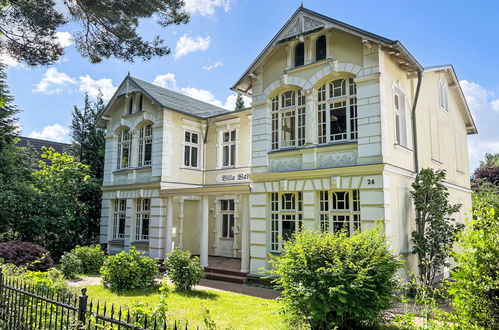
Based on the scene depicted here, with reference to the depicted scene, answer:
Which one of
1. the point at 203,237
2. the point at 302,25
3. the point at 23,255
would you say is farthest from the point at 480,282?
the point at 23,255

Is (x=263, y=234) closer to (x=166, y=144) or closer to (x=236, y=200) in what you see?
(x=236, y=200)

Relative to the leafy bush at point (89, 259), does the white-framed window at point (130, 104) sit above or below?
above

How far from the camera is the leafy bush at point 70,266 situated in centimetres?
1316

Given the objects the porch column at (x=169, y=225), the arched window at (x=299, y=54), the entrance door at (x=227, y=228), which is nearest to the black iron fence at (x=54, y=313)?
the porch column at (x=169, y=225)

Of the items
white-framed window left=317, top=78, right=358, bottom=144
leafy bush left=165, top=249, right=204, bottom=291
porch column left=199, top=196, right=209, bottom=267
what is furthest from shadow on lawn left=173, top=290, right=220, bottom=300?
white-framed window left=317, top=78, right=358, bottom=144

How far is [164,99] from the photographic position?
57.8 ft

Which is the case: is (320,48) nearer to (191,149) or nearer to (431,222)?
(431,222)

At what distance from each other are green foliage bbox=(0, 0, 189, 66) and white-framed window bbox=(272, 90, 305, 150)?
438cm

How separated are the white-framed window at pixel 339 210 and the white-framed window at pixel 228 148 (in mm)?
6581

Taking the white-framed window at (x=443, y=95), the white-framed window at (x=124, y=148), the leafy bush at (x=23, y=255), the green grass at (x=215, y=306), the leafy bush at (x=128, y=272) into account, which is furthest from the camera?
the white-framed window at (x=124, y=148)

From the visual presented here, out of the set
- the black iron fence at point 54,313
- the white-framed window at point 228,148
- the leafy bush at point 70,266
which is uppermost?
the white-framed window at point 228,148

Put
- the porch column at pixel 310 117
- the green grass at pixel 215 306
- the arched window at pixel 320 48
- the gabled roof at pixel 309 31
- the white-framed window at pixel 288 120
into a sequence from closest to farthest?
the green grass at pixel 215 306 < the gabled roof at pixel 309 31 < the porch column at pixel 310 117 < the arched window at pixel 320 48 < the white-framed window at pixel 288 120

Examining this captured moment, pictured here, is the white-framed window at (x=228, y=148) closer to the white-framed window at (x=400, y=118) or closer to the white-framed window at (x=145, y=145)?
the white-framed window at (x=145, y=145)

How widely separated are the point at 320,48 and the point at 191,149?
27.8 ft
